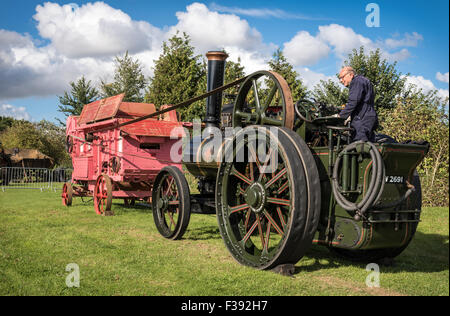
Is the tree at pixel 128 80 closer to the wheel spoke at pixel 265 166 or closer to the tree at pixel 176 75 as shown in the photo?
the tree at pixel 176 75

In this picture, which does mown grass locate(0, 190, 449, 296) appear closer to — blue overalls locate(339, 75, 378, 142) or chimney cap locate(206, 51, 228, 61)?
blue overalls locate(339, 75, 378, 142)

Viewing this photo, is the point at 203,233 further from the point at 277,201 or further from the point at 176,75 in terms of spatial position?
the point at 176,75

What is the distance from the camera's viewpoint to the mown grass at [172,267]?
13.0ft

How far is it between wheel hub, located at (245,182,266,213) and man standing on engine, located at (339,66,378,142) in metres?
1.10

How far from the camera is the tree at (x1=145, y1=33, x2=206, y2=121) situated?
20.3 m

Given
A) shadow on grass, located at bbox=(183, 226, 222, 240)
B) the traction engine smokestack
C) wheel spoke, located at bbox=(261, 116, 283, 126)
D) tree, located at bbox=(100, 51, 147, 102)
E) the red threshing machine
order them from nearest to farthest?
wheel spoke, located at bbox=(261, 116, 283, 126) → the traction engine smokestack → shadow on grass, located at bbox=(183, 226, 222, 240) → the red threshing machine → tree, located at bbox=(100, 51, 147, 102)

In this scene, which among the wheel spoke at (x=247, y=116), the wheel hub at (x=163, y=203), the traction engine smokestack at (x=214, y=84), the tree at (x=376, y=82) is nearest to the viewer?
the wheel spoke at (x=247, y=116)

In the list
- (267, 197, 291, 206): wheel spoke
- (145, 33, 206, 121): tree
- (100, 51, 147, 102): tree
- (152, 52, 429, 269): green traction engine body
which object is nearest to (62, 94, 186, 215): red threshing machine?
(152, 52, 429, 269): green traction engine body

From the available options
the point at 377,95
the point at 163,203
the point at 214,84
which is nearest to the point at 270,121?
the point at 214,84

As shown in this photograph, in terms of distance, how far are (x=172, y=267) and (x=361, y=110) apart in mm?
2632

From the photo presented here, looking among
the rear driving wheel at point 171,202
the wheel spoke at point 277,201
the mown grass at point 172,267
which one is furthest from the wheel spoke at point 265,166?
the rear driving wheel at point 171,202

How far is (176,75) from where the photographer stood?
67.5 feet

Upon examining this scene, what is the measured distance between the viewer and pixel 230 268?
4703 mm
